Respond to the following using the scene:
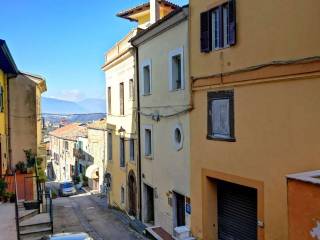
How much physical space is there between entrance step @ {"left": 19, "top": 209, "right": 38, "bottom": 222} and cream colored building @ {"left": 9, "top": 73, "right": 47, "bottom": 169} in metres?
8.01

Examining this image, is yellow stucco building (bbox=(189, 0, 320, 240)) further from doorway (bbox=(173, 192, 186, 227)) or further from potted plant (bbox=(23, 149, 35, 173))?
potted plant (bbox=(23, 149, 35, 173))

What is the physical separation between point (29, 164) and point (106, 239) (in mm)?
6575

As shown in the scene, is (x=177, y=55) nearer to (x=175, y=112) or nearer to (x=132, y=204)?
(x=175, y=112)

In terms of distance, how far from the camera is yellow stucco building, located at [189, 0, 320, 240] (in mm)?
9125

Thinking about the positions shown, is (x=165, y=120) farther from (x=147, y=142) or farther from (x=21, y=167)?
(x=21, y=167)

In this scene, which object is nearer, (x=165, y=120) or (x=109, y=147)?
(x=165, y=120)

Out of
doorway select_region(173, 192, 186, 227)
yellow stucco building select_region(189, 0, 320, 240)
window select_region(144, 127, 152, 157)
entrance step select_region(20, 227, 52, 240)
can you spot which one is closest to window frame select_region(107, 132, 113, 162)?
window select_region(144, 127, 152, 157)

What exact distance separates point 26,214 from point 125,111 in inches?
399

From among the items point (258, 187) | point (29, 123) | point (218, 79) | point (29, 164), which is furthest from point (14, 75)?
point (258, 187)

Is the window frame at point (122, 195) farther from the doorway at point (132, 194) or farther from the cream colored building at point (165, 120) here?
the cream colored building at point (165, 120)

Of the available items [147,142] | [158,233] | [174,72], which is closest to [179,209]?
[158,233]

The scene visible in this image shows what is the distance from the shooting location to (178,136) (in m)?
15.4

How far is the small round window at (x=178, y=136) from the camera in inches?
589

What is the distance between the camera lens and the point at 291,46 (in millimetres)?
9422
